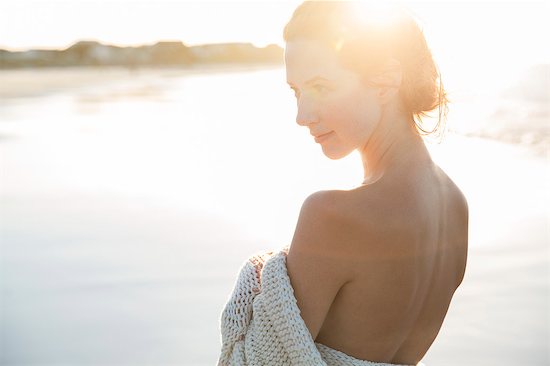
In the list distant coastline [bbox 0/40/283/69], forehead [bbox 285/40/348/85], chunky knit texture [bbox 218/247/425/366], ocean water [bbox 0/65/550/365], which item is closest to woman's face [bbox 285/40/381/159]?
forehead [bbox 285/40/348/85]

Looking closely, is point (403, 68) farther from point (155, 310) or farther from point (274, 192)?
point (274, 192)

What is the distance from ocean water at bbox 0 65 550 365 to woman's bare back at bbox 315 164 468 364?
90 centimetres

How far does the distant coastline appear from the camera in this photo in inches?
2160

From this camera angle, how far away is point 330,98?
168 cm

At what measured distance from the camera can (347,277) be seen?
5.17ft

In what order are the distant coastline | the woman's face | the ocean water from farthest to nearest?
the distant coastline < the ocean water < the woman's face

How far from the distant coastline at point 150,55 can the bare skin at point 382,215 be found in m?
53.0

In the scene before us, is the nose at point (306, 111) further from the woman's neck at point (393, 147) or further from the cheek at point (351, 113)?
the woman's neck at point (393, 147)

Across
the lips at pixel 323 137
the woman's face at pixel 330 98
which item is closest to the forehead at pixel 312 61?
the woman's face at pixel 330 98

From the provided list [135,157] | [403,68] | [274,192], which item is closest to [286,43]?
[403,68]

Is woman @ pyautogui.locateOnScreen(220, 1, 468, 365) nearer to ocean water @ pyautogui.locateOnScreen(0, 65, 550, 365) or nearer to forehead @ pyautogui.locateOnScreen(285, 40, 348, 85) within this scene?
forehead @ pyautogui.locateOnScreen(285, 40, 348, 85)

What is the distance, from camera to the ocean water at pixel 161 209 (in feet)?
15.0

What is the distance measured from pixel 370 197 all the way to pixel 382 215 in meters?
0.04

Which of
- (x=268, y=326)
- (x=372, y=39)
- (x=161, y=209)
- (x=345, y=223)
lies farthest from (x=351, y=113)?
(x=161, y=209)
